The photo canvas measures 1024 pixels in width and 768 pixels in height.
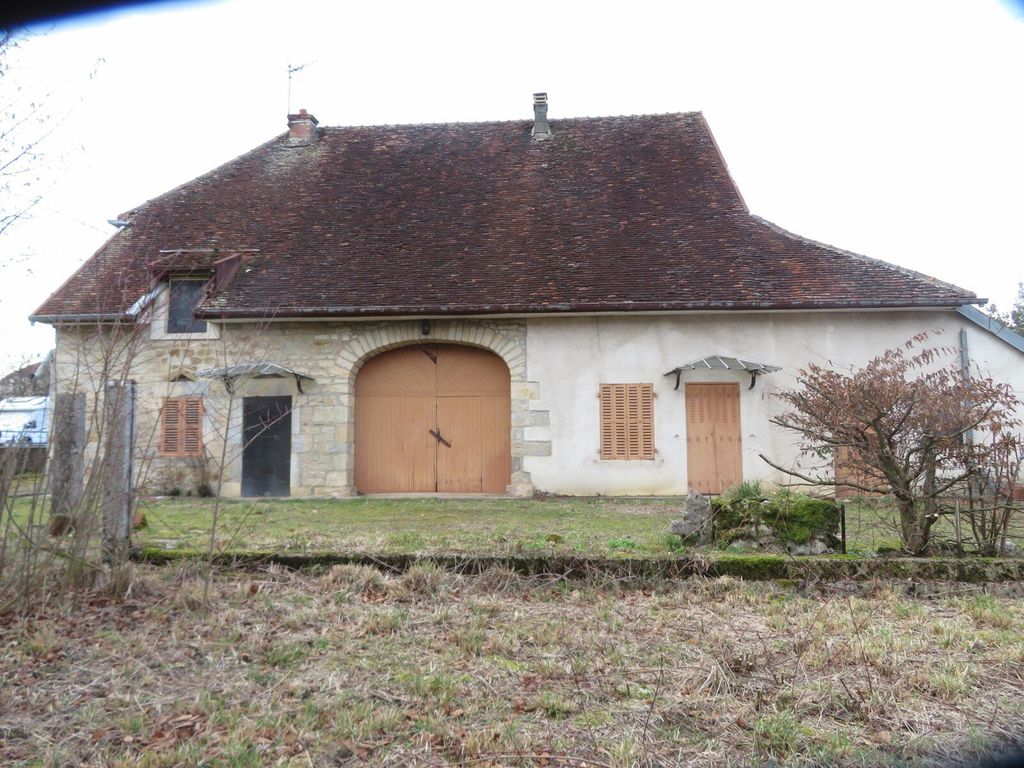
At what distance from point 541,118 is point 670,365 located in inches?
262

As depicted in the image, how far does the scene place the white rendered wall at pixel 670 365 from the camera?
38.4ft

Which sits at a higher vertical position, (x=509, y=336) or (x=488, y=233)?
(x=488, y=233)

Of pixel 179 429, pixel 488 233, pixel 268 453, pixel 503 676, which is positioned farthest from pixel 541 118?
pixel 503 676

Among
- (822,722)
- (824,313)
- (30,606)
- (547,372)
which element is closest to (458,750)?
(822,722)

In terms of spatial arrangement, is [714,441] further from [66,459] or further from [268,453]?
[66,459]

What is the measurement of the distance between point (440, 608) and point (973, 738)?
2560 mm

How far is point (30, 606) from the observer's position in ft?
13.1

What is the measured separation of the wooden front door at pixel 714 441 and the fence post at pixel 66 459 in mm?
8778

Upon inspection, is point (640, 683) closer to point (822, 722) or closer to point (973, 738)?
point (822, 722)

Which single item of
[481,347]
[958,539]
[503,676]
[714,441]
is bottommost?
[503,676]

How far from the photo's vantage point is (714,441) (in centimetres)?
1185

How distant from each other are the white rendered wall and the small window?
18.9 feet

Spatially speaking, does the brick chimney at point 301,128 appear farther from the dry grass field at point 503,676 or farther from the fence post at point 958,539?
the fence post at point 958,539

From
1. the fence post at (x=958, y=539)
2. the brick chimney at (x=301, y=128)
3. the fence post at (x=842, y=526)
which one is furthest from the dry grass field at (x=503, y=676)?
the brick chimney at (x=301, y=128)
